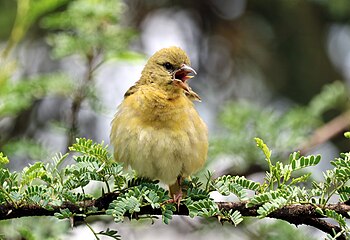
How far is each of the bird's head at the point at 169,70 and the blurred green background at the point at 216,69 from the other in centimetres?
→ 30

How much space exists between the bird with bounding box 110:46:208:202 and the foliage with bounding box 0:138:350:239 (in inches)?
22.1

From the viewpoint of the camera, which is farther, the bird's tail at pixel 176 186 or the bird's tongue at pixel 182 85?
the bird's tongue at pixel 182 85

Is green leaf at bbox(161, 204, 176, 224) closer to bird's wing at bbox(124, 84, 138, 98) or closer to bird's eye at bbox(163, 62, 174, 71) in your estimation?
bird's wing at bbox(124, 84, 138, 98)

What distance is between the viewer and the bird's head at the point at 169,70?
11.0 ft

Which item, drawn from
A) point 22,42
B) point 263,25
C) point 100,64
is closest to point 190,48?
point 263,25

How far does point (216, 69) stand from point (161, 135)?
287cm

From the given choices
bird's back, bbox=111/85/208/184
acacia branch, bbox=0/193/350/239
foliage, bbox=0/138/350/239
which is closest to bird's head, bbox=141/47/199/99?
bird's back, bbox=111/85/208/184

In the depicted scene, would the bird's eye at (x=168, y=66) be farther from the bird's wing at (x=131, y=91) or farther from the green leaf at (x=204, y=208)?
the green leaf at (x=204, y=208)

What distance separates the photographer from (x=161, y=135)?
9.84ft

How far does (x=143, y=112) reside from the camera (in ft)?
10.1

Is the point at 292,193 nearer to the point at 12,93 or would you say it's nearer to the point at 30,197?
the point at 30,197

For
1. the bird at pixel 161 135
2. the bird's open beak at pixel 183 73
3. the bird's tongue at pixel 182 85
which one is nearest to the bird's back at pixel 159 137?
the bird at pixel 161 135

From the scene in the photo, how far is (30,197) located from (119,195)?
32cm

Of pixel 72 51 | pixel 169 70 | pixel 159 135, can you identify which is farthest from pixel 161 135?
pixel 72 51
